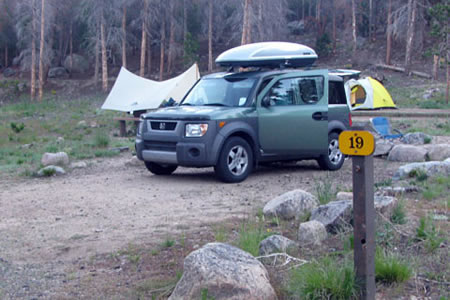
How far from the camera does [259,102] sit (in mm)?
9711

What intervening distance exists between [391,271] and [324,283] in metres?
0.60

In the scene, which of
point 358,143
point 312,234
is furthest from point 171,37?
point 358,143

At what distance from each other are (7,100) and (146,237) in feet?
137

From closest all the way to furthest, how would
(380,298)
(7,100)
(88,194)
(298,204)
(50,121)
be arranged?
1. (380,298)
2. (298,204)
3. (88,194)
4. (50,121)
5. (7,100)

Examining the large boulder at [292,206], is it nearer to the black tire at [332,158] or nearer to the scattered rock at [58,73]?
the black tire at [332,158]

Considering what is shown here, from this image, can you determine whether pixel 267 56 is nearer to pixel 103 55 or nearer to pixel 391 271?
pixel 391 271

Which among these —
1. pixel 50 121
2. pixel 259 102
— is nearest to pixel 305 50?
pixel 259 102

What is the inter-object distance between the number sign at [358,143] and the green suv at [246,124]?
199 inches

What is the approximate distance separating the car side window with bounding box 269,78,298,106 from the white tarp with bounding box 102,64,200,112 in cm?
1071

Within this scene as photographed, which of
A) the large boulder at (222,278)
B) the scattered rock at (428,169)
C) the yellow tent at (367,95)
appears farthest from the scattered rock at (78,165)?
the yellow tent at (367,95)

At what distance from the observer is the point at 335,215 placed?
18.6 feet

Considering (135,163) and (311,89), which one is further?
(135,163)

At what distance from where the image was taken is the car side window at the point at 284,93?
32.6 feet

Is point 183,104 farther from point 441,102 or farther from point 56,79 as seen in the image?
point 56,79
